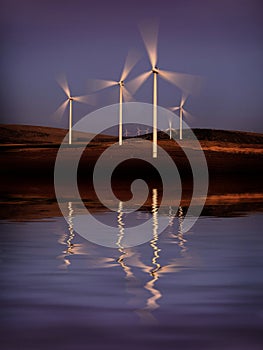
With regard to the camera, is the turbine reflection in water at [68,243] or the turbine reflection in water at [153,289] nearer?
the turbine reflection in water at [153,289]

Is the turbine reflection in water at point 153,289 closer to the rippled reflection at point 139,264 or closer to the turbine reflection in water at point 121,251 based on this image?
the rippled reflection at point 139,264

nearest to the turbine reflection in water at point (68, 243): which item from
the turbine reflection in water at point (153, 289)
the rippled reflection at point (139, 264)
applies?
the rippled reflection at point (139, 264)

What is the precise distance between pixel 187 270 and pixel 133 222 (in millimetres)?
12628

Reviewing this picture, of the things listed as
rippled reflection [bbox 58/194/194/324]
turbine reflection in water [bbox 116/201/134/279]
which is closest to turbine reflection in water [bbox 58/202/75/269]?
rippled reflection [bbox 58/194/194/324]

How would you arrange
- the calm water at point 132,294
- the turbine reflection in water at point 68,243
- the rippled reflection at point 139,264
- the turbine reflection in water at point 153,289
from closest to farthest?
the calm water at point 132,294 < the turbine reflection in water at point 153,289 < the rippled reflection at point 139,264 < the turbine reflection in water at point 68,243


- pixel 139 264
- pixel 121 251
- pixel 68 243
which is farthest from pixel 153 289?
pixel 68 243

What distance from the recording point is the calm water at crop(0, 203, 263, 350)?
34.3 ft

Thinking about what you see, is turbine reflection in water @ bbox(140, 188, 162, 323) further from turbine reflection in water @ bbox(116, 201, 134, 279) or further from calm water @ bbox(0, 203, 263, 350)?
turbine reflection in water @ bbox(116, 201, 134, 279)

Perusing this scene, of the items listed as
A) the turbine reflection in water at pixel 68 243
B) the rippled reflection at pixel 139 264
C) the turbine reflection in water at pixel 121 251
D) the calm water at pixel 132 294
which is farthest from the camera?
the turbine reflection in water at pixel 68 243

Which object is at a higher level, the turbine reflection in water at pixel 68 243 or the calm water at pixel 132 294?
the calm water at pixel 132 294

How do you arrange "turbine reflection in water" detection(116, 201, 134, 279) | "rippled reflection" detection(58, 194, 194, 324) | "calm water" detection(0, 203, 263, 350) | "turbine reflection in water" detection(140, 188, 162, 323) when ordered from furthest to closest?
"turbine reflection in water" detection(116, 201, 134, 279)
"rippled reflection" detection(58, 194, 194, 324)
"turbine reflection in water" detection(140, 188, 162, 323)
"calm water" detection(0, 203, 263, 350)

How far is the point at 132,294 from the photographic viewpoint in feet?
43.9

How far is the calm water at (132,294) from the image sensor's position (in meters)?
10.5

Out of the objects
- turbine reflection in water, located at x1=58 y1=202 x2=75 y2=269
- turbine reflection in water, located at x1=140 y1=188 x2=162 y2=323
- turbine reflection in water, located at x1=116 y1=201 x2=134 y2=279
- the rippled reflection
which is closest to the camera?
turbine reflection in water, located at x1=140 y1=188 x2=162 y2=323
